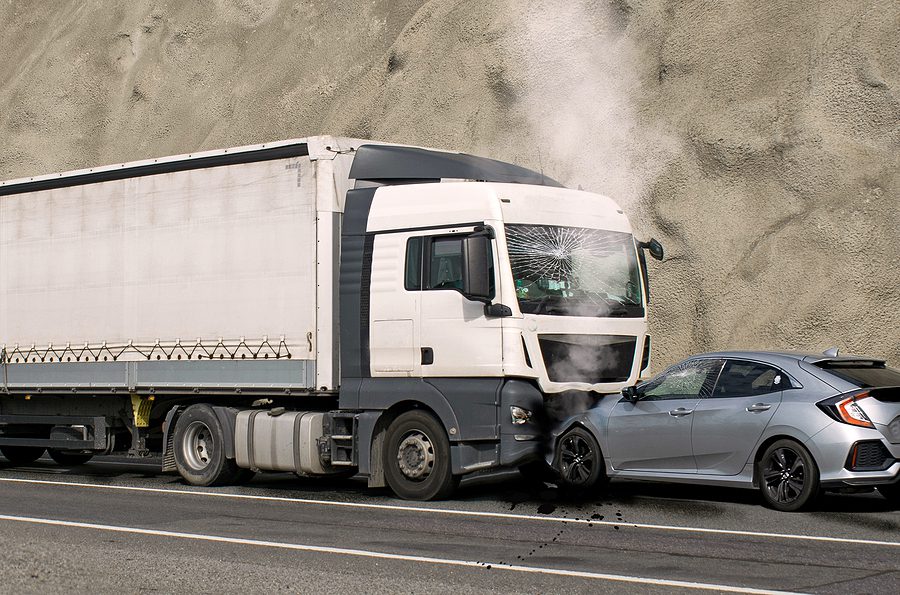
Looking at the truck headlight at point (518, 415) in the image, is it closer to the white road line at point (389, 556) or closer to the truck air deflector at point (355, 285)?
the truck air deflector at point (355, 285)

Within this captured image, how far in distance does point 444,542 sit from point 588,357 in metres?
3.93

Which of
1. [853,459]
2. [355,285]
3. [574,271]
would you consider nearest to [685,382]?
[574,271]

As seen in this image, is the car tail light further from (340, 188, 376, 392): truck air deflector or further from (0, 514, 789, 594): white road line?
(340, 188, 376, 392): truck air deflector

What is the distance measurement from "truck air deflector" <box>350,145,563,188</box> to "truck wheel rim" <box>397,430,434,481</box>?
2.87 meters

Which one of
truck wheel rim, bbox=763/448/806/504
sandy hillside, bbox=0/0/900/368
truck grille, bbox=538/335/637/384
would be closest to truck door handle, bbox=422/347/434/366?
truck grille, bbox=538/335/637/384

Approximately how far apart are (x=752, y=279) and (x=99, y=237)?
17.1 meters

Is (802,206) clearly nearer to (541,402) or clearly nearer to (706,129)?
(706,129)

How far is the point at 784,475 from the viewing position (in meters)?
11.9

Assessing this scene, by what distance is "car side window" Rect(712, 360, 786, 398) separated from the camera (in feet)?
40.3

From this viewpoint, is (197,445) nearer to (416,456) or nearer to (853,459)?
(416,456)

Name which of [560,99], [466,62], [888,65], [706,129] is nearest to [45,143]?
[466,62]

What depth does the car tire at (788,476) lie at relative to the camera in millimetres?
11594

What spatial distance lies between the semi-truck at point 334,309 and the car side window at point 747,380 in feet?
5.05

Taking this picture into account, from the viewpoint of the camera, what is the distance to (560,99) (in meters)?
33.8
